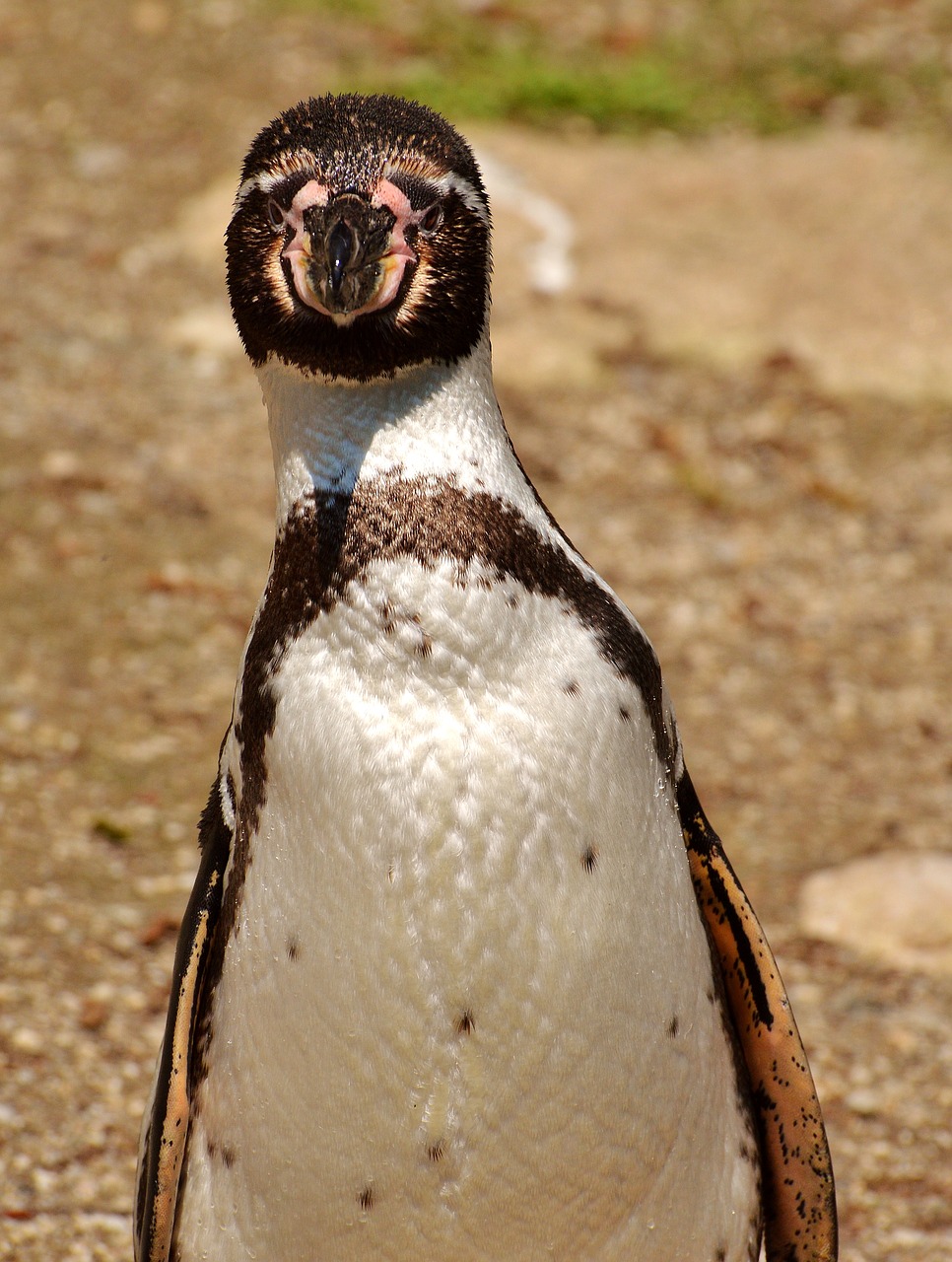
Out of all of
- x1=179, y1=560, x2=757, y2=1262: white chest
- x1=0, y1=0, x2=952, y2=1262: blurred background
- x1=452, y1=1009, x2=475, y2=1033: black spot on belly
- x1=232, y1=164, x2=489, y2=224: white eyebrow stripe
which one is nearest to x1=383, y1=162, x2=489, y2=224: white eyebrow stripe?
x1=232, y1=164, x2=489, y2=224: white eyebrow stripe

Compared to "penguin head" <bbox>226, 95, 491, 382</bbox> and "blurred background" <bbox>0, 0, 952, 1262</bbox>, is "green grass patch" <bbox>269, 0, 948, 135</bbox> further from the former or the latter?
"penguin head" <bbox>226, 95, 491, 382</bbox>

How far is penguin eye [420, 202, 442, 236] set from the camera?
190 centimetres

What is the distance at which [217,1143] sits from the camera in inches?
85.0

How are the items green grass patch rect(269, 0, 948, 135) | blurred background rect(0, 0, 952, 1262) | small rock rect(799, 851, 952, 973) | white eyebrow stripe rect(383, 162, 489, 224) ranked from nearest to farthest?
white eyebrow stripe rect(383, 162, 489, 224) → blurred background rect(0, 0, 952, 1262) → small rock rect(799, 851, 952, 973) → green grass patch rect(269, 0, 948, 135)

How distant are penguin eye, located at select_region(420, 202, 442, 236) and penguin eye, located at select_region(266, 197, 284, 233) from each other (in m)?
0.18

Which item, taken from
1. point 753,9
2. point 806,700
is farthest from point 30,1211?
point 753,9

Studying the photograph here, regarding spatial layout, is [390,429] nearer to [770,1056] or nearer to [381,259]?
[381,259]

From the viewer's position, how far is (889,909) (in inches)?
146

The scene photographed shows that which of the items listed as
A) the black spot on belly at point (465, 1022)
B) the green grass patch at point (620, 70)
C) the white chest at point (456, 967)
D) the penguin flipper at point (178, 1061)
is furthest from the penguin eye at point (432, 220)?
the green grass patch at point (620, 70)

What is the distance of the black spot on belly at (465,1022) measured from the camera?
78.0 inches

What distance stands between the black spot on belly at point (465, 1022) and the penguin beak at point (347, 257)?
35.5 inches

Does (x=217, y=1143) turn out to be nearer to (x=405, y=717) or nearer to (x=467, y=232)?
(x=405, y=717)

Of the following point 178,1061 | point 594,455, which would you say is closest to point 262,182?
point 178,1061

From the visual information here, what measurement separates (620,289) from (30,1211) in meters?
→ 4.39
